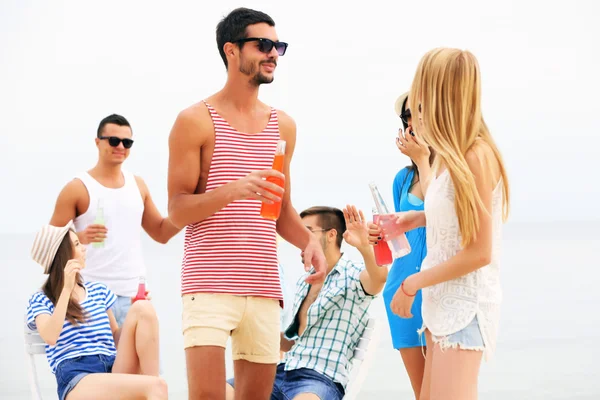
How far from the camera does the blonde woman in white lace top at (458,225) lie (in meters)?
2.06

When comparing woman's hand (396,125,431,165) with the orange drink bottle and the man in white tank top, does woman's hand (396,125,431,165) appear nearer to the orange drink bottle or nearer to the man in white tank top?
the orange drink bottle

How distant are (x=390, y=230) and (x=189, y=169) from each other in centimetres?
59

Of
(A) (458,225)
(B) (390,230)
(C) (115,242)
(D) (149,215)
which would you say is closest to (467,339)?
(A) (458,225)

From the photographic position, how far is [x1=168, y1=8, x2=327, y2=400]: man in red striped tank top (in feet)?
7.93

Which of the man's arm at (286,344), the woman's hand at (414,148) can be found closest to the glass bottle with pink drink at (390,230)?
the woman's hand at (414,148)

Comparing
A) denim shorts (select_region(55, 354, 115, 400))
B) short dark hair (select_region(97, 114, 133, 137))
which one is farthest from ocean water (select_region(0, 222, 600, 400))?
short dark hair (select_region(97, 114, 133, 137))

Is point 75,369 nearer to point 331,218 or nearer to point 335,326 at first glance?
point 335,326

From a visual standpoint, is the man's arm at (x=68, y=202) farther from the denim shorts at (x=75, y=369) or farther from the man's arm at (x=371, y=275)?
the man's arm at (x=371, y=275)

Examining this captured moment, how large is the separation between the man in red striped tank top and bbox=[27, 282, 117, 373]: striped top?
107 centimetres

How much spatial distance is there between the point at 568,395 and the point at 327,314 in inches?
115

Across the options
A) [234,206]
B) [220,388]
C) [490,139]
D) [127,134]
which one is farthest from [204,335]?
[127,134]

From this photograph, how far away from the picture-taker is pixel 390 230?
2.50 meters

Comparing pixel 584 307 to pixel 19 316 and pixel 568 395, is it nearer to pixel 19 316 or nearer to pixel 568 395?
pixel 568 395

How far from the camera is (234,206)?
8.23 ft
